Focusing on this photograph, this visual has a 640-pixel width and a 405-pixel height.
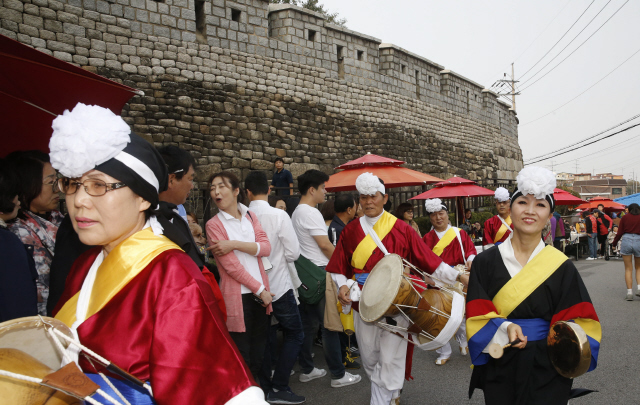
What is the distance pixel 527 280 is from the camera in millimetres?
2648

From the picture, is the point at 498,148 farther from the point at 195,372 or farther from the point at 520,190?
the point at 195,372

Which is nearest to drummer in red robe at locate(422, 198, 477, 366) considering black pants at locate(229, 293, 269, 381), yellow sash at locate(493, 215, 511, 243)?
yellow sash at locate(493, 215, 511, 243)

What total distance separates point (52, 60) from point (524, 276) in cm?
279

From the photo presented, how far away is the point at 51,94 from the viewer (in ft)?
10.1

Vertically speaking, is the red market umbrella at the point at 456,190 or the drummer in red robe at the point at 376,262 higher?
the red market umbrella at the point at 456,190

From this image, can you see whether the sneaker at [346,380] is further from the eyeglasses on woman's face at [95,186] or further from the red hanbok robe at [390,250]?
the eyeglasses on woman's face at [95,186]

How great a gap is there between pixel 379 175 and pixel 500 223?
215 cm

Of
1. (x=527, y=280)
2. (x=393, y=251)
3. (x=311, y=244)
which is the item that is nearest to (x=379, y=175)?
(x=311, y=244)

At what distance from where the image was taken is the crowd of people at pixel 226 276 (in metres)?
1.49

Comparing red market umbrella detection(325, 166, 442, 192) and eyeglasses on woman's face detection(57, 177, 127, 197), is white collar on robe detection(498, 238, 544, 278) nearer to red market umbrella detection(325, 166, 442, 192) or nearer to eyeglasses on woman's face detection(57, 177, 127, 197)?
eyeglasses on woman's face detection(57, 177, 127, 197)

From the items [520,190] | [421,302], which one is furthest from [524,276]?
[421,302]

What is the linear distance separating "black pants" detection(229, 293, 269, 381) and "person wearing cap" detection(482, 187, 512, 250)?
13.4 feet

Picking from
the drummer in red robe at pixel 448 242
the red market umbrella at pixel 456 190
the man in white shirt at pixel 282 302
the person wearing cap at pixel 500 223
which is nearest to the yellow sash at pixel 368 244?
the man in white shirt at pixel 282 302

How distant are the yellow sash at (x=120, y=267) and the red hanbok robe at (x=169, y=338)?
0.10 ft
